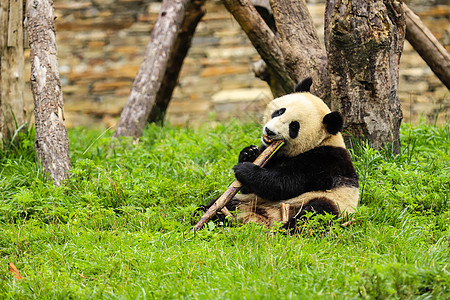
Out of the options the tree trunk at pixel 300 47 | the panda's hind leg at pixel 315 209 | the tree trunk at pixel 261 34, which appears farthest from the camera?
the tree trunk at pixel 261 34

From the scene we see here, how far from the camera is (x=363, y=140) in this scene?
475cm

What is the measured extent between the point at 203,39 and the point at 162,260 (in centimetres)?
676

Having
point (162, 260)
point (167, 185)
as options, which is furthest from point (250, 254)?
point (167, 185)

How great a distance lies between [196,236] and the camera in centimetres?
356

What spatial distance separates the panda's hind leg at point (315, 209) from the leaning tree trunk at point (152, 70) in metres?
2.93

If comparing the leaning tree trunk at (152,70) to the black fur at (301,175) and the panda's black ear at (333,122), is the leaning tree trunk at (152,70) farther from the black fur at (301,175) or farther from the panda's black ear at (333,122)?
the panda's black ear at (333,122)

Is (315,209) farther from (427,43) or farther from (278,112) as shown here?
(427,43)

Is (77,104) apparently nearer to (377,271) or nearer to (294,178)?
(294,178)

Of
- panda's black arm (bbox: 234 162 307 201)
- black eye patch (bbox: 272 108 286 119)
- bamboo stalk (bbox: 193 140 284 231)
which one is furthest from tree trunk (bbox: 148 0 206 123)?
panda's black arm (bbox: 234 162 307 201)

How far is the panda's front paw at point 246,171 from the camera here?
12.2 feet

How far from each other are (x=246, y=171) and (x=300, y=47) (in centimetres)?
180

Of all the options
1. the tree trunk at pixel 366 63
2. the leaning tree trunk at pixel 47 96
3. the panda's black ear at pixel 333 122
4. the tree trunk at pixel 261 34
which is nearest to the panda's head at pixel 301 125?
the panda's black ear at pixel 333 122

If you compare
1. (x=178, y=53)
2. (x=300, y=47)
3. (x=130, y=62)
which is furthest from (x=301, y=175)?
(x=130, y=62)

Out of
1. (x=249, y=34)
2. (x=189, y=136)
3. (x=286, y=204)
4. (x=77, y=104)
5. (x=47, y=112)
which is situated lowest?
(x=77, y=104)
